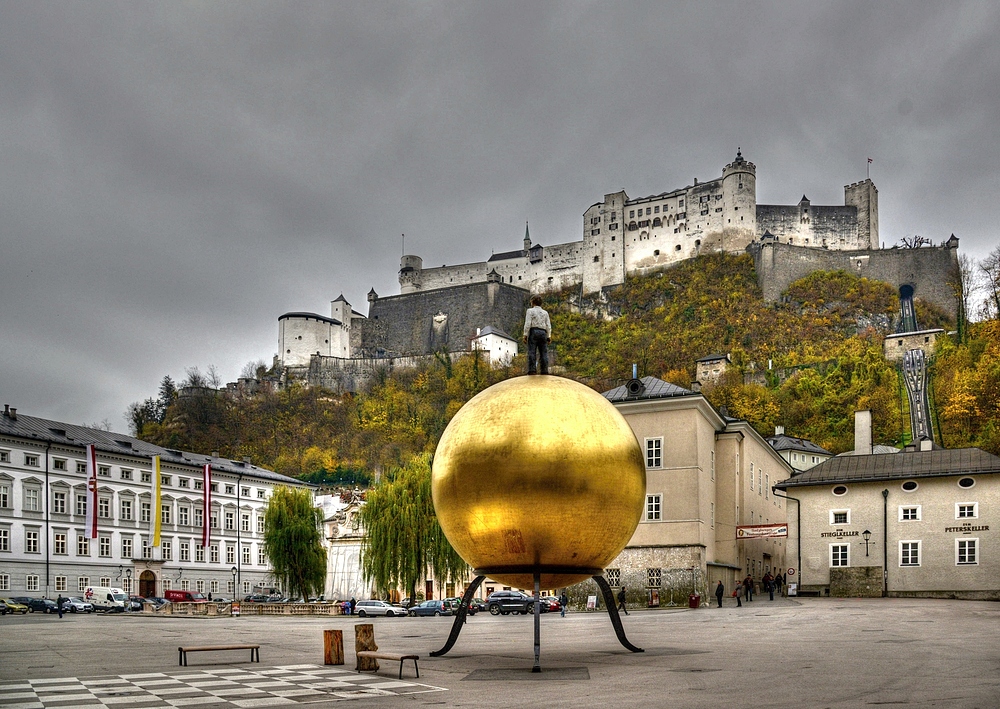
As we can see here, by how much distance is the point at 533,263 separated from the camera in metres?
149

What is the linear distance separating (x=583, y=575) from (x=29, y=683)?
7.94 m

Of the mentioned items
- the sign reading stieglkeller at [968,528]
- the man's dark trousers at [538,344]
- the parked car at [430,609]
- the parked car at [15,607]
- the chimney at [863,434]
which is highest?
the man's dark trousers at [538,344]

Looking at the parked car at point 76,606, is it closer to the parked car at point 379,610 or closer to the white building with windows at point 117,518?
the white building with windows at point 117,518

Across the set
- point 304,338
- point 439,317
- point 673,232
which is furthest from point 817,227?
point 304,338

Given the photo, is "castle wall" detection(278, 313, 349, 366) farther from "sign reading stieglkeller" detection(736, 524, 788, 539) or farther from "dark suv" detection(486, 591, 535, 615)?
"sign reading stieglkeller" detection(736, 524, 788, 539)

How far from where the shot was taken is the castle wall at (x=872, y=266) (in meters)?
114

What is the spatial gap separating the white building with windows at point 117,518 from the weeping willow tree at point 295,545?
8.96 metres

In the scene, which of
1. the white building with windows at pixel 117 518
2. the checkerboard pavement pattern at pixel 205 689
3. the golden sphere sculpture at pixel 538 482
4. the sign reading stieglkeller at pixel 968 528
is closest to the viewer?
the checkerboard pavement pattern at pixel 205 689

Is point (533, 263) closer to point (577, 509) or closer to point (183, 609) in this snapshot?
point (183, 609)

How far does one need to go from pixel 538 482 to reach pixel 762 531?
33779mm

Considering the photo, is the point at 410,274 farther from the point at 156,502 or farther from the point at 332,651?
the point at 332,651

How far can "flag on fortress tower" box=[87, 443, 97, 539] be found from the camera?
182 feet

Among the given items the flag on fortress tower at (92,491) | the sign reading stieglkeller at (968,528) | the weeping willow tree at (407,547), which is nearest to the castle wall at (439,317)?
the flag on fortress tower at (92,491)

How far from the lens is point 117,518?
195 feet
